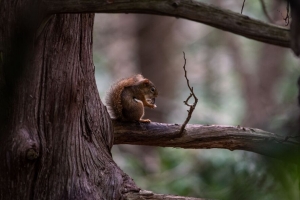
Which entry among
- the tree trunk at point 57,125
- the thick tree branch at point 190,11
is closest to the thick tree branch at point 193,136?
the tree trunk at point 57,125

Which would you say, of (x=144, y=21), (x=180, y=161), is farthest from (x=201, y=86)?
(x=180, y=161)

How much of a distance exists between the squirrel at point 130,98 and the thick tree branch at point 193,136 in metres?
0.09

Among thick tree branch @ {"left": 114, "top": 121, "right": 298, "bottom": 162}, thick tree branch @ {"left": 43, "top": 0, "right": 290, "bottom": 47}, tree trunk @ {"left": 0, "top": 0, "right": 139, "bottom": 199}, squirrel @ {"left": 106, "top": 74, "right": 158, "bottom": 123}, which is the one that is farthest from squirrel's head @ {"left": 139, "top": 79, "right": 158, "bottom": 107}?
thick tree branch @ {"left": 43, "top": 0, "right": 290, "bottom": 47}

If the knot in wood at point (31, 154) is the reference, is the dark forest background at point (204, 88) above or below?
above

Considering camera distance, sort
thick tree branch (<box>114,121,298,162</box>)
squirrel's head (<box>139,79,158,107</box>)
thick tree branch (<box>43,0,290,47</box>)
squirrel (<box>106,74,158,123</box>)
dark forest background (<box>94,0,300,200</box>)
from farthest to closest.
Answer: dark forest background (<box>94,0,300,200</box>), squirrel's head (<box>139,79,158,107</box>), squirrel (<box>106,74,158,123</box>), thick tree branch (<box>114,121,298,162</box>), thick tree branch (<box>43,0,290,47</box>)

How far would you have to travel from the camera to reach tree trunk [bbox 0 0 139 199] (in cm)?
190

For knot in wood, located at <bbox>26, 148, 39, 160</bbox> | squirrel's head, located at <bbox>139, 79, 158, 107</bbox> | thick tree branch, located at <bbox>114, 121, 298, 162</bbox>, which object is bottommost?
knot in wood, located at <bbox>26, 148, 39, 160</bbox>

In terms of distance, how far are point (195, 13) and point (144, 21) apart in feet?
19.2

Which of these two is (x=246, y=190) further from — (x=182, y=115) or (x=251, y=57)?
(x=251, y=57)

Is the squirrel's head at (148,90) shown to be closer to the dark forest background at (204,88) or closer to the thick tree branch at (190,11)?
the dark forest background at (204,88)

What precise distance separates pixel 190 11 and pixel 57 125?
76cm

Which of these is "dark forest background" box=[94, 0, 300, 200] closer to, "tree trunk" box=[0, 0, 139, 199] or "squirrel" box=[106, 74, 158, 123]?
"squirrel" box=[106, 74, 158, 123]

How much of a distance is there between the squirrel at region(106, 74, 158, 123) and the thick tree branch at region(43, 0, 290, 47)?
1.00 m

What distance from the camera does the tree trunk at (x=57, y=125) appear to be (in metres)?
1.90
